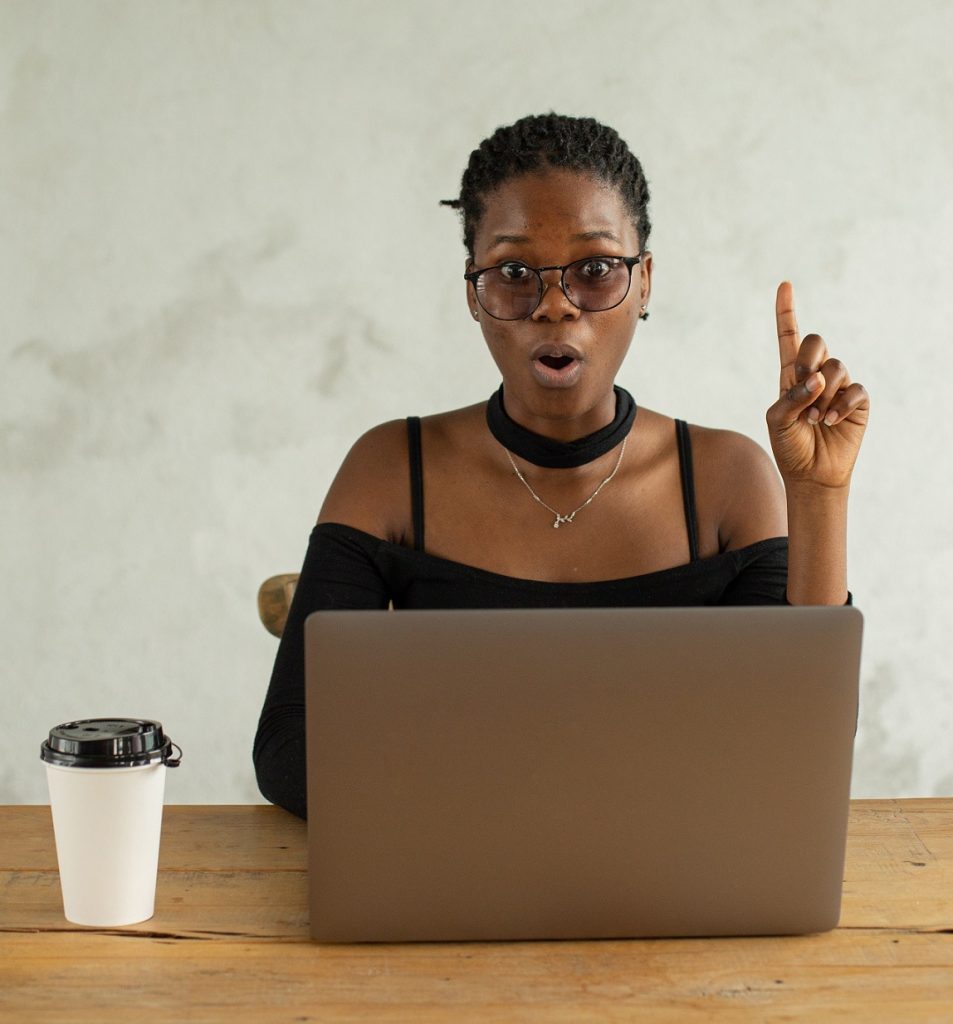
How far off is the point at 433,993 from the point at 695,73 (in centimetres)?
266

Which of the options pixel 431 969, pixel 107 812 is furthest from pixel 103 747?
pixel 431 969

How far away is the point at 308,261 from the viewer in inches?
124

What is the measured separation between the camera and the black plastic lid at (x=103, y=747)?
102cm

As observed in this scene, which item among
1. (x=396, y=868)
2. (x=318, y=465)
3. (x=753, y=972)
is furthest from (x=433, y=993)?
(x=318, y=465)

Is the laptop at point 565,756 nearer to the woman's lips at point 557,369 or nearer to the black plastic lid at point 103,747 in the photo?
the black plastic lid at point 103,747

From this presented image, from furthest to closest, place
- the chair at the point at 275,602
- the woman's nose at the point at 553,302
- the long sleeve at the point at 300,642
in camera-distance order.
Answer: the chair at the point at 275,602
the woman's nose at the point at 553,302
the long sleeve at the point at 300,642

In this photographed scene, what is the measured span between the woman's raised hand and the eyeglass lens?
21 centimetres

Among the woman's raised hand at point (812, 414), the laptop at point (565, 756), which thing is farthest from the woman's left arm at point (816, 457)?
the laptop at point (565, 756)

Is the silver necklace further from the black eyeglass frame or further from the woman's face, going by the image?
the black eyeglass frame

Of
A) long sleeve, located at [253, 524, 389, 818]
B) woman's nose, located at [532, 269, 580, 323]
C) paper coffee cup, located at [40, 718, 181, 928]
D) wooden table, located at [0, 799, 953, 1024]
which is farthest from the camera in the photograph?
woman's nose, located at [532, 269, 580, 323]

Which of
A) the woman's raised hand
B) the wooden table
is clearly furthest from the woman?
the wooden table

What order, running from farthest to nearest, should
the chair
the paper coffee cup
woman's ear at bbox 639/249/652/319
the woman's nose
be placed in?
the chair
woman's ear at bbox 639/249/652/319
the woman's nose
the paper coffee cup

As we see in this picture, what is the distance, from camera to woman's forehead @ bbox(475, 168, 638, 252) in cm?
157

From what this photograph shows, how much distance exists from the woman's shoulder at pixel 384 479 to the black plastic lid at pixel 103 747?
0.69m
